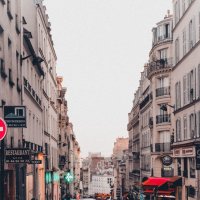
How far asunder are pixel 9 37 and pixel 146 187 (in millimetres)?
16519

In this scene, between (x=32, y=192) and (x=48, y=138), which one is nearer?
(x=32, y=192)

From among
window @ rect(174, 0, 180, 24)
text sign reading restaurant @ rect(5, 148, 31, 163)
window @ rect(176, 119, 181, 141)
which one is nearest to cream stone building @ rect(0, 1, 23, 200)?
text sign reading restaurant @ rect(5, 148, 31, 163)

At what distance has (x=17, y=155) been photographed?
2134 centimetres

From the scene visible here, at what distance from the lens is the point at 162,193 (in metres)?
40.0

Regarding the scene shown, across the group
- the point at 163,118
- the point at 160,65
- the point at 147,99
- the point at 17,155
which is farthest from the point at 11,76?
the point at 147,99

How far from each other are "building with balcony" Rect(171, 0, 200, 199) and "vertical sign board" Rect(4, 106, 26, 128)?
475 inches

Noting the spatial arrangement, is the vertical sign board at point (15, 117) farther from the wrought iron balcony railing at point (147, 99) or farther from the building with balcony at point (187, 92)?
the wrought iron balcony railing at point (147, 99)

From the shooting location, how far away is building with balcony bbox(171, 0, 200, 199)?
1252 inches

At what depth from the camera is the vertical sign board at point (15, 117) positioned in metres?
19.8

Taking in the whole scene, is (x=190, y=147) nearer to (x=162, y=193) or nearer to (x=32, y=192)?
(x=162, y=193)

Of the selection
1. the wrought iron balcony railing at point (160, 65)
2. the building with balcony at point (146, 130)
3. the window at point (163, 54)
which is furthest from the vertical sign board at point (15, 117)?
the building with balcony at point (146, 130)

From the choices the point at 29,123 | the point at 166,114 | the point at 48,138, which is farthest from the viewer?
the point at 166,114

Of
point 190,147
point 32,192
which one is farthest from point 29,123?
point 190,147

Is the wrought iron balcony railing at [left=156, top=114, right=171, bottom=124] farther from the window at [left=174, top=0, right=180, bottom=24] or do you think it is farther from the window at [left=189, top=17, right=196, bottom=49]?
the window at [left=189, top=17, right=196, bottom=49]
